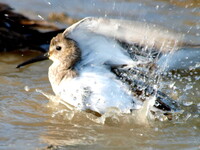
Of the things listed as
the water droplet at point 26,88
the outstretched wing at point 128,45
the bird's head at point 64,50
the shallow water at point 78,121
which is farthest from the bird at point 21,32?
the outstretched wing at point 128,45

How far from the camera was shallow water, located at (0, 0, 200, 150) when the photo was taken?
3.34m

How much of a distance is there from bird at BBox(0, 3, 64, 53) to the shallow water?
0.37 metres

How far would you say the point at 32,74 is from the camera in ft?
17.9

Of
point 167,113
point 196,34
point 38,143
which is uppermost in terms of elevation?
point 196,34

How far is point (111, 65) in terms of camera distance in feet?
13.3

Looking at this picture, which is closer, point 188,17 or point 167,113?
point 167,113

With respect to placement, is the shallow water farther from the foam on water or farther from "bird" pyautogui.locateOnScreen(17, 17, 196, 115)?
"bird" pyautogui.locateOnScreen(17, 17, 196, 115)

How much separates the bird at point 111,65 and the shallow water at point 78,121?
0.17 m

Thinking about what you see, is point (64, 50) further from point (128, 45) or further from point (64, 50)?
point (128, 45)

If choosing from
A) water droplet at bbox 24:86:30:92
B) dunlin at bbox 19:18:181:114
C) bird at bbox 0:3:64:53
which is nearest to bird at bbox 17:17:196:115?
dunlin at bbox 19:18:181:114

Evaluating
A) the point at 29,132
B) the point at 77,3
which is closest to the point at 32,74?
the point at 77,3

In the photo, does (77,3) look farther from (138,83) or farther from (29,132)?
(29,132)

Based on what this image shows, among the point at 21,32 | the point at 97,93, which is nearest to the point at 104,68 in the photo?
the point at 97,93

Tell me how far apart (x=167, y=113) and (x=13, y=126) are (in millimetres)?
1382
